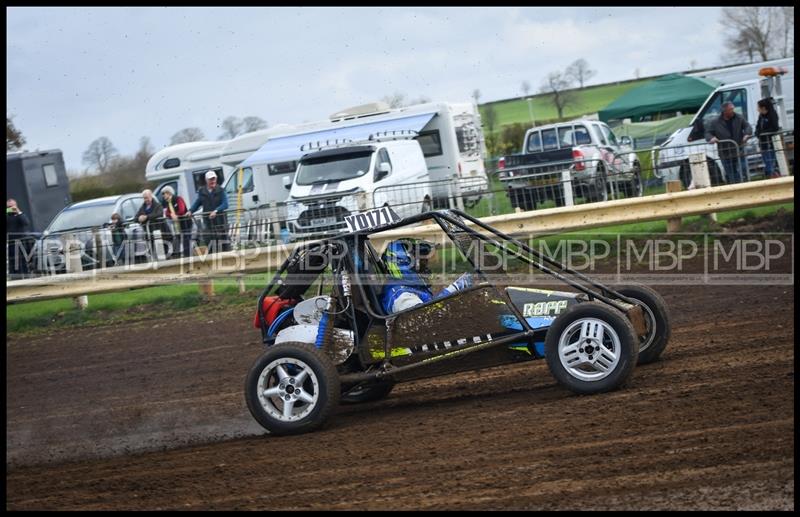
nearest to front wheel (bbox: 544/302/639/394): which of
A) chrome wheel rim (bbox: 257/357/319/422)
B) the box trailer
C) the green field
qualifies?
chrome wheel rim (bbox: 257/357/319/422)

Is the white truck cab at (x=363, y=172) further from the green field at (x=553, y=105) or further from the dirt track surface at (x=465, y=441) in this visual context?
the green field at (x=553, y=105)

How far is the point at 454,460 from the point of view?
17.5 feet

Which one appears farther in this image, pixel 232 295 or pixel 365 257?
pixel 232 295

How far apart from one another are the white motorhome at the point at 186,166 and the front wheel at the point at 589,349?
1888cm

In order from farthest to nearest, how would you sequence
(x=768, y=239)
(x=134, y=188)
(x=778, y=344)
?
(x=134, y=188)
(x=768, y=239)
(x=778, y=344)

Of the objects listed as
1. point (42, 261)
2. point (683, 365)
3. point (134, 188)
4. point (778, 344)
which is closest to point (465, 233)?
point (683, 365)

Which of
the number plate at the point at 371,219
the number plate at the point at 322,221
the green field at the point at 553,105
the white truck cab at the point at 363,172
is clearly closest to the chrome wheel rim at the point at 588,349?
the number plate at the point at 371,219

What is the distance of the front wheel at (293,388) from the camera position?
657 cm

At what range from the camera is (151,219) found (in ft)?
48.4

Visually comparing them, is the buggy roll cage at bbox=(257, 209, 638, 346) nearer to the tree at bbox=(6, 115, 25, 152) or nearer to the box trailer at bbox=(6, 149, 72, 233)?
the tree at bbox=(6, 115, 25, 152)

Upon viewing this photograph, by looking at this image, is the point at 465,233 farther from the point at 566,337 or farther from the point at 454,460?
the point at 454,460

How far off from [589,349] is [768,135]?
Result: 7.96 meters

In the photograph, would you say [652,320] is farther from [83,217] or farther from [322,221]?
[83,217]

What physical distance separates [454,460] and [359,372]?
168 centimetres
